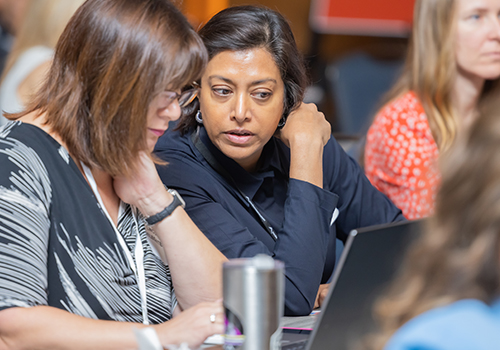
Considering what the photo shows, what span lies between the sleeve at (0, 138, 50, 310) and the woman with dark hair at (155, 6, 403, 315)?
42 centimetres

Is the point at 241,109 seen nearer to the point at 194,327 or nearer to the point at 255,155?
the point at 255,155

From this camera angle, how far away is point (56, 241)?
45.7 inches

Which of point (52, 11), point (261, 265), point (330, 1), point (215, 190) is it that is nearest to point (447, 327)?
point (261, 265)

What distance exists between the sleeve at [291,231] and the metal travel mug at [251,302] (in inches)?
20.6

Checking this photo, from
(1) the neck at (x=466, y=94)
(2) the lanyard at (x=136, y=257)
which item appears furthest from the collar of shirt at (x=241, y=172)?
(1) the neck at (x=466, y=94)

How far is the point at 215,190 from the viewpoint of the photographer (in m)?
1.55

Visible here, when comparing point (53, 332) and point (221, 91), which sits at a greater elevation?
point (221, 91)

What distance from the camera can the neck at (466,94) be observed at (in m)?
2.19

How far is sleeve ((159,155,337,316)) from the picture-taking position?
4.58ft

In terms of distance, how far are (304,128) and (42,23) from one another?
1687 millimetres

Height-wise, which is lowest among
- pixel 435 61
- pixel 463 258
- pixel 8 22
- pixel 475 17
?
pixel 463 258

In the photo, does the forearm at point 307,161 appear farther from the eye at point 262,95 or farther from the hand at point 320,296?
the hand at point 320,296

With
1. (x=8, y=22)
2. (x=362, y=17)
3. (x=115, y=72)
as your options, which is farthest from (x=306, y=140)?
(x=362, y=17)

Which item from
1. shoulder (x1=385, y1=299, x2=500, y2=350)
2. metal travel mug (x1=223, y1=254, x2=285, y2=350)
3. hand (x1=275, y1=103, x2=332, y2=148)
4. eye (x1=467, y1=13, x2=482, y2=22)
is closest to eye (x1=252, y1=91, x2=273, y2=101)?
hand (x1=275, y1=103, x2=332, y2=148)
